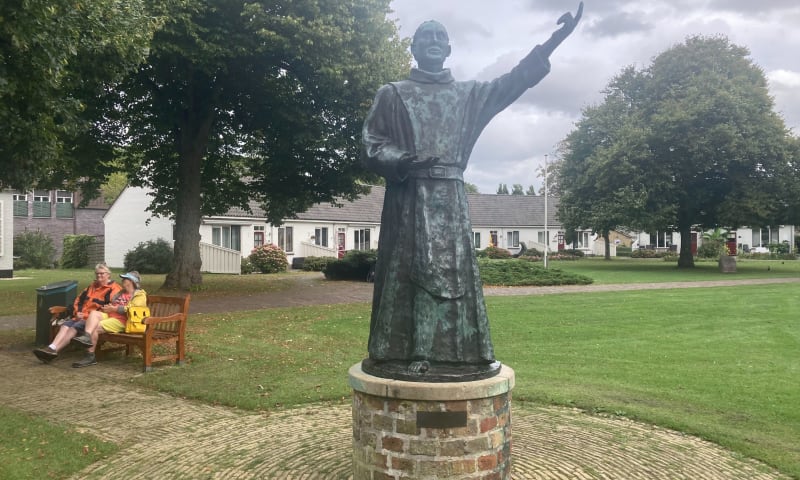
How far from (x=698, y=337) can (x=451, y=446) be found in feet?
31.3

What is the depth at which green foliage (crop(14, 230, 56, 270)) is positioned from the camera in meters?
35.8

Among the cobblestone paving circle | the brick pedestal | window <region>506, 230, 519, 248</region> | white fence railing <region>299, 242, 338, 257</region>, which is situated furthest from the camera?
window <region>506, 230, 519, 248</region>

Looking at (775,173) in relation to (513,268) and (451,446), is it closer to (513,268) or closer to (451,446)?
(513,268)

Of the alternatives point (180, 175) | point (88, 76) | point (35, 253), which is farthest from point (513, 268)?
point (35, 253)

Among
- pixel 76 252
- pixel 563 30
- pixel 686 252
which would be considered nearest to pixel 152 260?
pixel 76 252

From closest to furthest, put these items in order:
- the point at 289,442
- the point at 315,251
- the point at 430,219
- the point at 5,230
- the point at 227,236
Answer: the point at 430,219, the point at 289,442, the point at 5,230, the point at 227,236, the point at 315,251

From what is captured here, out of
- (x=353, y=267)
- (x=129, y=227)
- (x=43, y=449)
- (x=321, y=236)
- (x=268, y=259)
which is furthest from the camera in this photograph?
(x=321, y=236)

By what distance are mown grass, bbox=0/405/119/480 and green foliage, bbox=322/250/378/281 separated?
19.5m

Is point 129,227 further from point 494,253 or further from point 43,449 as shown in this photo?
point 43,449

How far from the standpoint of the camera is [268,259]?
3319cm

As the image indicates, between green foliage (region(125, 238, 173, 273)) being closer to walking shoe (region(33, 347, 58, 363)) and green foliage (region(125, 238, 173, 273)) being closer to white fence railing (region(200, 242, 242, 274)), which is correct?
white fence railing (region(200, 242, 242, 274))

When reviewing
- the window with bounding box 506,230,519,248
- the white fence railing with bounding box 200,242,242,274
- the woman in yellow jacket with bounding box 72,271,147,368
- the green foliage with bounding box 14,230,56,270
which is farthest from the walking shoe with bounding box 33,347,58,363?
the window with bounding box 506,230,519,248

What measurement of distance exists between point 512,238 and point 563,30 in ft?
188

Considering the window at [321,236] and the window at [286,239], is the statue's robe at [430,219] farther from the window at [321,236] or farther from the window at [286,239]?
the window at [321,236]
